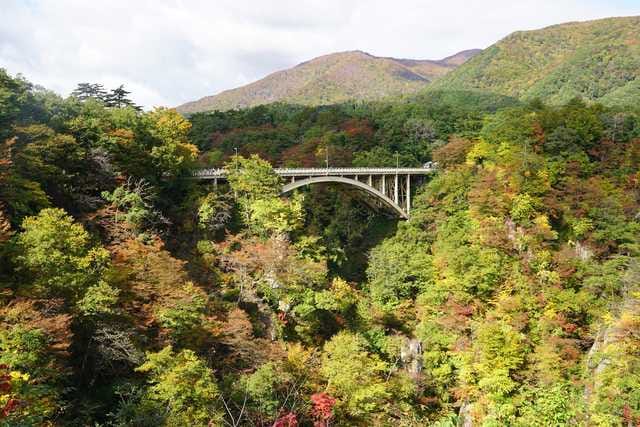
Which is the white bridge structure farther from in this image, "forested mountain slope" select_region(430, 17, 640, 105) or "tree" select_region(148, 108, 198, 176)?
"forested mountain slope" select_region(430, 17, 640, 105)

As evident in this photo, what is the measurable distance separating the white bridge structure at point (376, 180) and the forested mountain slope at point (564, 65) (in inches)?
1296

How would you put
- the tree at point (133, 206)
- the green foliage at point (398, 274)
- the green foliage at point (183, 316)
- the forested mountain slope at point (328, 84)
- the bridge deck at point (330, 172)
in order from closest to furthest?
the green foliage at point (183, 316)
the tree at point (133, 206)
the bridge deck at point (330, 172)
the green foliage at point (398, 274)
the forested mountain slope at point (328, 84)

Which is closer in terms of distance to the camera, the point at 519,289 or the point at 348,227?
the point at 519,289

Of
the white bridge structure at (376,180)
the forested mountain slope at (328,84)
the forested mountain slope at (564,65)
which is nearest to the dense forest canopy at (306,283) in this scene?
the white bridge structure at (376,180)

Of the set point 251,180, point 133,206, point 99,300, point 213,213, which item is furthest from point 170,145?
point 99,300

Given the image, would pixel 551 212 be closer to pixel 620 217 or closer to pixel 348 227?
pixel 620 217

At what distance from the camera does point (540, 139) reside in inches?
1366

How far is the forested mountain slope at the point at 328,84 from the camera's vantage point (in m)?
127

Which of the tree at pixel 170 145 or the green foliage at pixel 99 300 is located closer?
the green foliage at pixel 99 300

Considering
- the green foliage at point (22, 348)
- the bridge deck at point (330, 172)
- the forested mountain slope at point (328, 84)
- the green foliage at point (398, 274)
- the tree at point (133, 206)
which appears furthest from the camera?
the forested mountain slope at point (328, 84)

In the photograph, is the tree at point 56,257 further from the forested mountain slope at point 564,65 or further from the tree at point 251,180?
the forested mountain slope at point 564,65

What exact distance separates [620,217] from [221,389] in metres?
23.9

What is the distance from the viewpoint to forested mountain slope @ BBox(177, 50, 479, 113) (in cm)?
12738

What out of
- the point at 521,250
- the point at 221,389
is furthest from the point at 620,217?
the point at 221,389
